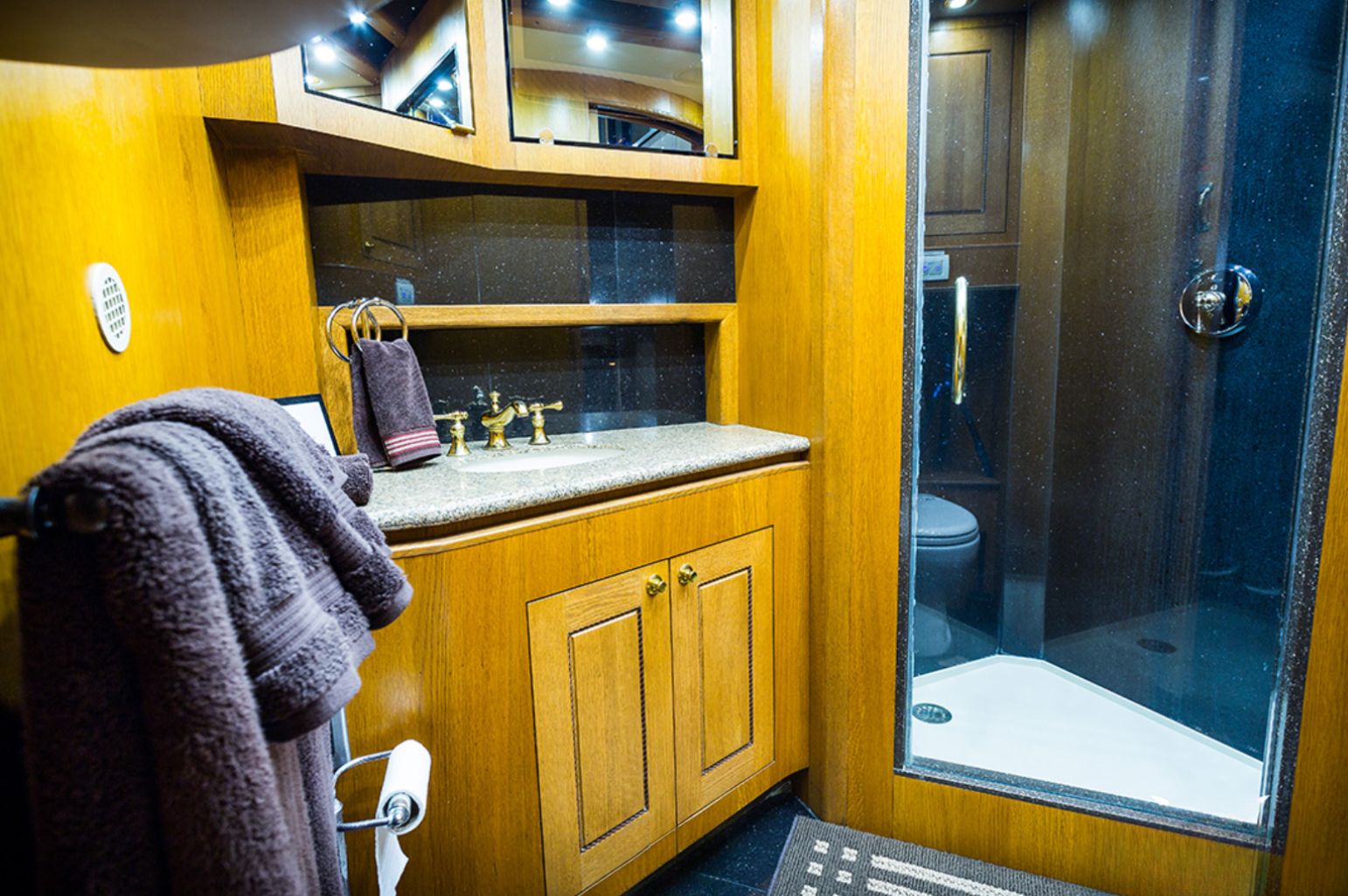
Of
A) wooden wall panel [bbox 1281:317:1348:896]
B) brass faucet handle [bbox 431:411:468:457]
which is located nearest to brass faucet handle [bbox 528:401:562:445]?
brass faucet handle [bbox 431:411:468:457]

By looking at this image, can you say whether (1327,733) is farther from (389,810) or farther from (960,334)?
(389,810)

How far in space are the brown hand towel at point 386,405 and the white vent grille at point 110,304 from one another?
0.51 metres

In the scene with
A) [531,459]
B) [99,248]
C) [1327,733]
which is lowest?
[1327,733]

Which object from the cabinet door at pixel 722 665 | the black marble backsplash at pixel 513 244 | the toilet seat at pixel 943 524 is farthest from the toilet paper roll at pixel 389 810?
the toilet seat at pixel 943 524

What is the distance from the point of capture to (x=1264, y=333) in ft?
4.60

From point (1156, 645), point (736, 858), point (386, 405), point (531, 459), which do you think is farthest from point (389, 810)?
point (1156, 645)

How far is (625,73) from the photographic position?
155 cm

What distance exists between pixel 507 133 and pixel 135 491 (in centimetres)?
127

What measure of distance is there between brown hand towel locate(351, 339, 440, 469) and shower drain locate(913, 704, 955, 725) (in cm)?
142

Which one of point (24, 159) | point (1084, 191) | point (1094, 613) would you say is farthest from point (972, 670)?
point (24, 159)

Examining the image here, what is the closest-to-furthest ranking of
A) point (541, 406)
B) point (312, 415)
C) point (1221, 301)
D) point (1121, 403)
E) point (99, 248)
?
point (99, 248), point (312, 415), point (1221, 301), point (541, 406), point (1121, 403)

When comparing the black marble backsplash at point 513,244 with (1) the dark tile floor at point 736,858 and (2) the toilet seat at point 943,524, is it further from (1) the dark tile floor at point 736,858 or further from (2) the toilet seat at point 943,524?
(1) the dark tile floor at point 736,858

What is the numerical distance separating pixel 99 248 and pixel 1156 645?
2227 millimetres

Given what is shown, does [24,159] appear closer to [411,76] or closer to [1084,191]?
[411,76]
